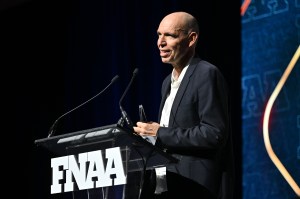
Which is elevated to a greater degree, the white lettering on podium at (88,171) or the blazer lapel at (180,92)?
the blazer lapel at (180,92)

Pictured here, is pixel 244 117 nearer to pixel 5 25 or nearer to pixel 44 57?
pixel 44 57

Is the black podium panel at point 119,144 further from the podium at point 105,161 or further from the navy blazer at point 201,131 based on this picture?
the navy blazer at point 201,131

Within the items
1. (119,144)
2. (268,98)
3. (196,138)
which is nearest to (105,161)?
(119,144)

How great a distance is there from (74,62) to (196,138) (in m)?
3.19

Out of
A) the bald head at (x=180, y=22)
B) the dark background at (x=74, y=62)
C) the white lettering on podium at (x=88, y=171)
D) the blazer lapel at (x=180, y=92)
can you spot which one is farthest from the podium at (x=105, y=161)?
the dark background at (x=74, y=62)

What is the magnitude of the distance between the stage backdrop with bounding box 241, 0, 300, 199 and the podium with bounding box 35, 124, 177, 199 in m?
1.50

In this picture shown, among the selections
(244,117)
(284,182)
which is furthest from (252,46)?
(284,182)

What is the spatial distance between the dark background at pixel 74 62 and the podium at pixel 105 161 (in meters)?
2.06

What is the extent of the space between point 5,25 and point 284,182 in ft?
11.2

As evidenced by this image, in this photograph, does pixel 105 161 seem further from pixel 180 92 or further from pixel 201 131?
pixel 180 92

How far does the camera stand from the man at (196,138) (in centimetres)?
237

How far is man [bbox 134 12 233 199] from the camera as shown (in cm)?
237

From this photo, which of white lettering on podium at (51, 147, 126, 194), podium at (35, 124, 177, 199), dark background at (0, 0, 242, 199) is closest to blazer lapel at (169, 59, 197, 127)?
podium at (35, 124, 177, 199)

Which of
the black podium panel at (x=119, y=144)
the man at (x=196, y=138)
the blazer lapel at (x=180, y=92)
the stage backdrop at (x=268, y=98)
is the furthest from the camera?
the stage backdrop at (x=268, y=98)
